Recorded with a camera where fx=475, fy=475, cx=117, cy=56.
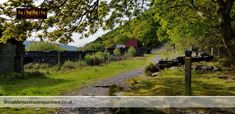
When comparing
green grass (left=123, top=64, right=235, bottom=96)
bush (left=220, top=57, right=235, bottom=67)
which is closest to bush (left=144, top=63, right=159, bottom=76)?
green grass (left=123, top=64, right=235, bottom=96)

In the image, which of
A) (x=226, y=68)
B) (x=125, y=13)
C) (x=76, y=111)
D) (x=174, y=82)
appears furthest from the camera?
(x=226, y=68)

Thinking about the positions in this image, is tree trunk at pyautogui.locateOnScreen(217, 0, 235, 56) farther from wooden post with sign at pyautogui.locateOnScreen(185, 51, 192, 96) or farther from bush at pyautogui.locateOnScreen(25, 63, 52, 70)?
bush at pyautogui.locateOnScreen(25, 63, 52, 70)

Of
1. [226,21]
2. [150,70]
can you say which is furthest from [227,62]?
[226,21]

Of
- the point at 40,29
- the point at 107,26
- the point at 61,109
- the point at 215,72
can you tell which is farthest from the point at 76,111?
the point at 215,72

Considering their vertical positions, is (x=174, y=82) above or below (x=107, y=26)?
below

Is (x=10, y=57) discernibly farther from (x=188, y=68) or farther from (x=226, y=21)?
(x=226, y=21)

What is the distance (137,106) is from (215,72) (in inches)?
653

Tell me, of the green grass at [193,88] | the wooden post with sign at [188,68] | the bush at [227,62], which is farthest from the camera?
the bush at [227,62]

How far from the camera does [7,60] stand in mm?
33969

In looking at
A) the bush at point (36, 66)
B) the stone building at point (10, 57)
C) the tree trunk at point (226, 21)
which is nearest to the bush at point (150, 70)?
the stone building at point (10, 57)

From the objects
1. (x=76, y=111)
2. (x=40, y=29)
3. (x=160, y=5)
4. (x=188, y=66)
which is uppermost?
(x=160, y=5)

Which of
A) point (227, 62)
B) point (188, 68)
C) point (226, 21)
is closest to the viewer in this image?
point (226, 21)

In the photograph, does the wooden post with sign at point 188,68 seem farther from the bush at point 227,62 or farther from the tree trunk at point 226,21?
the bush at point 227,62

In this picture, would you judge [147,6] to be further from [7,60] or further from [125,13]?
[7,60]
